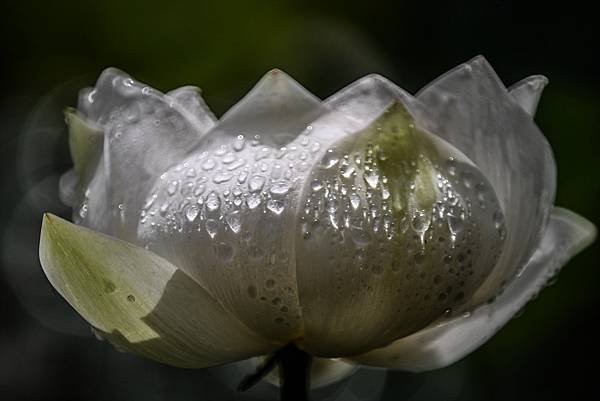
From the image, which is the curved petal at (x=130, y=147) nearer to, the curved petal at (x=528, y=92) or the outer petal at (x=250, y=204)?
the outer petal at (x=250, y=204)

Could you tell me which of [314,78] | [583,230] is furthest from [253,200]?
[314,78]

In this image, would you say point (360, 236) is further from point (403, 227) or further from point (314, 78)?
point (314, 78)

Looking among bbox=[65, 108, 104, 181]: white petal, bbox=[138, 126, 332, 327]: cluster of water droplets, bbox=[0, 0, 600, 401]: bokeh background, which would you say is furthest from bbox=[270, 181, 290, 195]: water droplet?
bbox=[0, 0, 600, 401]: bokeh background

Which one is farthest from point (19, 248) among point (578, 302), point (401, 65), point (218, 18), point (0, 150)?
point (578, 302)

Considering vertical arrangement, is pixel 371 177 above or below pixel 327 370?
above

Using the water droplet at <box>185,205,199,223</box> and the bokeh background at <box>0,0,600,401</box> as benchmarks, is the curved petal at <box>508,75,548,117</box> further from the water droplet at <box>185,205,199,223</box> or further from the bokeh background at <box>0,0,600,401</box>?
the bokeh background at <box>0,0,600,401</box>

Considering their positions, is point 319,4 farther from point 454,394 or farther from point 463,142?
point 463,142
